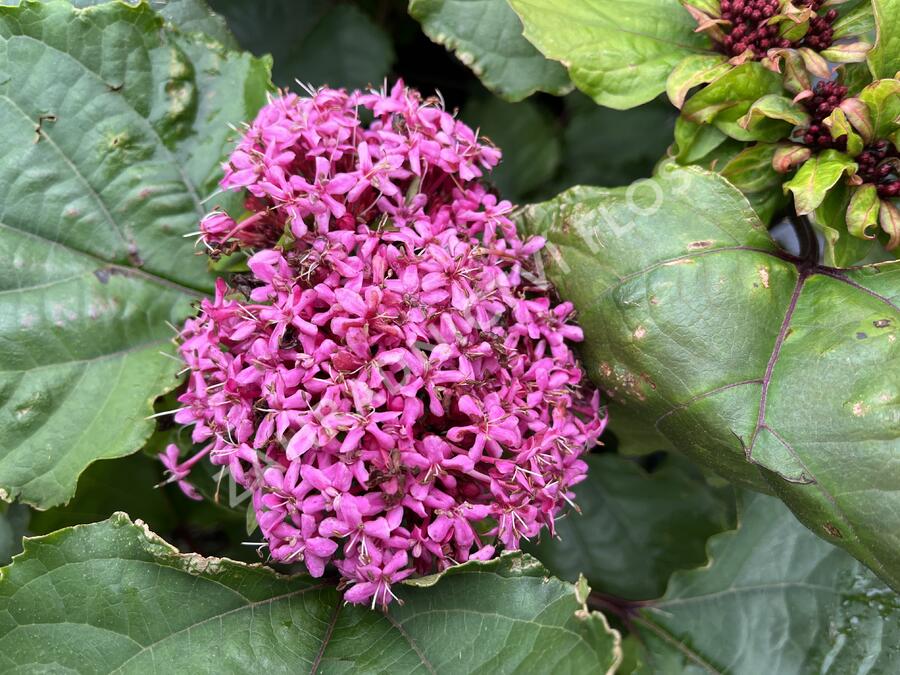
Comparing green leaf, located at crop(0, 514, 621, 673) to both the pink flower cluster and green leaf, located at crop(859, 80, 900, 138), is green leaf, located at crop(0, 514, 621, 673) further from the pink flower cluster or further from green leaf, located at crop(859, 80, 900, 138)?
green leaf, located at crop(859, 80, 900, 138)

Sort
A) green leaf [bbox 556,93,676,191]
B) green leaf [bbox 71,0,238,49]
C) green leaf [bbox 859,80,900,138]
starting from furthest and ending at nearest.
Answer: green leaf [bbox 556,93,676,191]
green leaf [bbox 71,0,238,49]
green leaf [bbox 859,80,900,138]

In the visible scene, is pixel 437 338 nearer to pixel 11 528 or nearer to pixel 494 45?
pixel 494 45

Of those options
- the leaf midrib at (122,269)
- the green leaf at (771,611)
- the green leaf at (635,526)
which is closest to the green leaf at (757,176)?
the green leaf at (771,611)

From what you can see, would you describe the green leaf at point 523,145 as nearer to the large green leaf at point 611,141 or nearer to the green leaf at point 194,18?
the large green leaf at point 611,141

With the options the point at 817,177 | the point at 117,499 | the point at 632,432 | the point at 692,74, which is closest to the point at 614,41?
the point at 692,74

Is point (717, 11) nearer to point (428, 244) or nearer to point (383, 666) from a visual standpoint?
point (428, 244)

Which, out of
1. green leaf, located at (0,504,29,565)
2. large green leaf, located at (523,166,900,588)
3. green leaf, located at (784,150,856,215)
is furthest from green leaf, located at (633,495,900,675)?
green leaf, located at (0,504,29,565)

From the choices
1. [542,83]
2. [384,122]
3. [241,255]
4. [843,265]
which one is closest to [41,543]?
[241,255]
